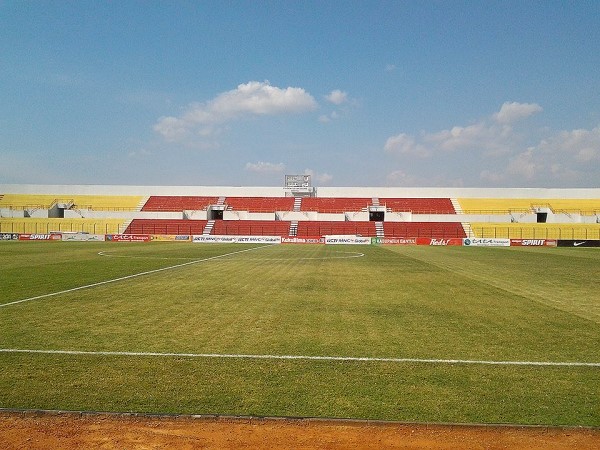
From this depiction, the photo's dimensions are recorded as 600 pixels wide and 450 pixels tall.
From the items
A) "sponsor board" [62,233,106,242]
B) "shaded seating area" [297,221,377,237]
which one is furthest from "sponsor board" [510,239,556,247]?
"sponsor board" [62,233,106,242]

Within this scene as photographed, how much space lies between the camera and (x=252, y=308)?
Result: 1163 centimetres

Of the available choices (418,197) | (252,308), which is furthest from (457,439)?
(418,197)

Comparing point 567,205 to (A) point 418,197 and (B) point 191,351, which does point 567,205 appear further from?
(B) point 191,351

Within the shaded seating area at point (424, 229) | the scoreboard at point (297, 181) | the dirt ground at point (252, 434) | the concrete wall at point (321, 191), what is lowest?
the dirt ground at point (252, 434)

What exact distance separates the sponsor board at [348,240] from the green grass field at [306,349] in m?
34.2

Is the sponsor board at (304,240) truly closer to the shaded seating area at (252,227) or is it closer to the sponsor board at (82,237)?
the shaded seating area at (252,227)

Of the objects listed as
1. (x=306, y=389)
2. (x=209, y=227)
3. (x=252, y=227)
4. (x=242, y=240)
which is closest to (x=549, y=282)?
(x=306, y=389)

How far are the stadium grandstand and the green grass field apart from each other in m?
45.8

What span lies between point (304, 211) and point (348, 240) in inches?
695

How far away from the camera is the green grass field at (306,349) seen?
5.57 metres

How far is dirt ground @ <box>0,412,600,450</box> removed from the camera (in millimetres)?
4680

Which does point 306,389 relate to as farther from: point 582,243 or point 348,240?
point 582,243

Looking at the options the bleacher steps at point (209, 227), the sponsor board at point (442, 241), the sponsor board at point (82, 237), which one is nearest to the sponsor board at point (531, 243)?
the sponsor board at point (442, 241)

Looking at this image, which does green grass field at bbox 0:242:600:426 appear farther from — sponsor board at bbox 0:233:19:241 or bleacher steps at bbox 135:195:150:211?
bleacher steps at bbox 135:195:150:211
